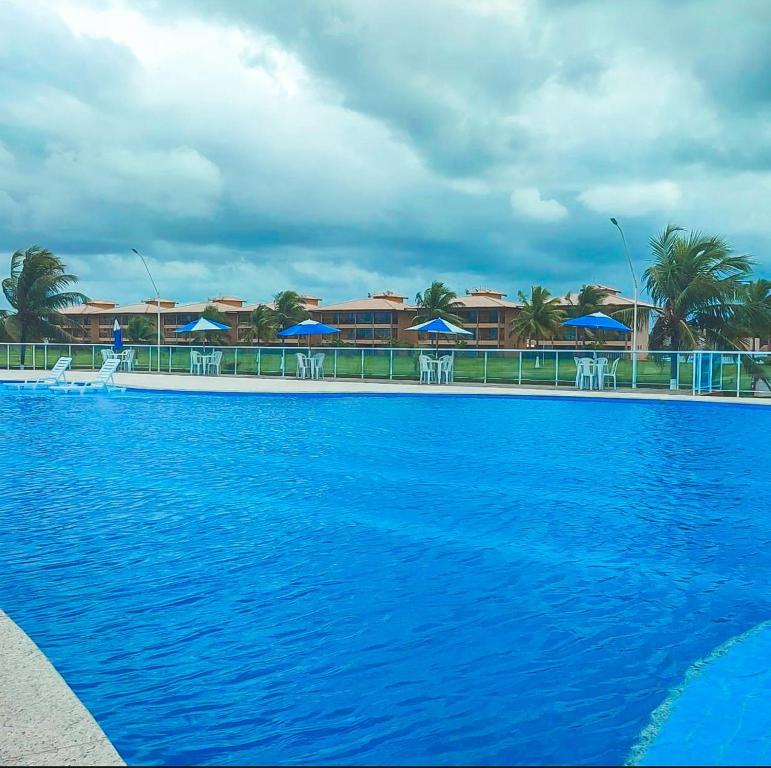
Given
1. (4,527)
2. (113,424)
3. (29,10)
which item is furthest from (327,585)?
(29,10)

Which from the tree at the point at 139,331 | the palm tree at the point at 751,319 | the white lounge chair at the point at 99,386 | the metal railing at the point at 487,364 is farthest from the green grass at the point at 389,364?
the tree at the point at 139,331

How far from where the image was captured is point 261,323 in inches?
2844

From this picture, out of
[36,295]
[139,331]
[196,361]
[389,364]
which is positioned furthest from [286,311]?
[389,364]

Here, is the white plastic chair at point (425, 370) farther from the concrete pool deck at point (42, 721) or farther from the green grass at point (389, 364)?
the concrete pool deck at point (42, 721)

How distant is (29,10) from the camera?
13500mm

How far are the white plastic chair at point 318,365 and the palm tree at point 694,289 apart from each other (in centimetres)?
1119

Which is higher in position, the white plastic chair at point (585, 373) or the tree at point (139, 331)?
the tree at point (139, 331)

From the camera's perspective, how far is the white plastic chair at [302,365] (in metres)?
27.3

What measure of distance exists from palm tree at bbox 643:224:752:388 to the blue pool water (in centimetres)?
1488

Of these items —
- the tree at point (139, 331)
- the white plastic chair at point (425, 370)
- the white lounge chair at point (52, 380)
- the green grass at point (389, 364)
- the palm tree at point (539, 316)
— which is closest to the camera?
the green grass at point (389, 364)

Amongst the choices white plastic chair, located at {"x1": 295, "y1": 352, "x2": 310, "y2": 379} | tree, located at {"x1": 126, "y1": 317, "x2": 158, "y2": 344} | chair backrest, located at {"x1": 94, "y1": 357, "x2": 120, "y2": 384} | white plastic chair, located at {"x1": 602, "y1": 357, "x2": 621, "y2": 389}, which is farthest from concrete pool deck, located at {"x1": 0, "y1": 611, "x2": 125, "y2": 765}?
tree, located at {"x1": 126, "y1": 317, "x2": 158, "y2": 344}

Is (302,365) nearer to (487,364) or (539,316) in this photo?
(487,364)

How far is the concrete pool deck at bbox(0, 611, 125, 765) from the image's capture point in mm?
2936

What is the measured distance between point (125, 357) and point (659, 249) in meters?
20.1
